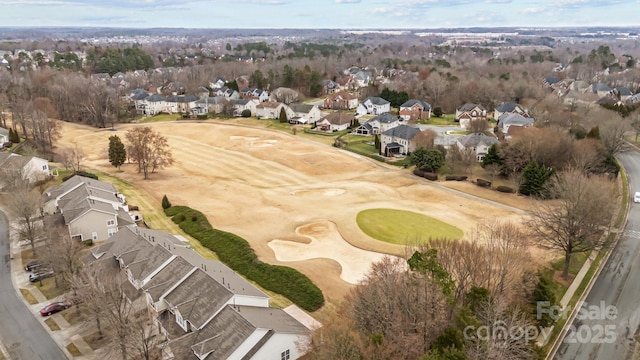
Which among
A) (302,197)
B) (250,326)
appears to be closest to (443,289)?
(250,326)

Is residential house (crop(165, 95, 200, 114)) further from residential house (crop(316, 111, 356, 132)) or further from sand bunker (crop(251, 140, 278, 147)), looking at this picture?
residential house (crop(316, 111, 356, 132))

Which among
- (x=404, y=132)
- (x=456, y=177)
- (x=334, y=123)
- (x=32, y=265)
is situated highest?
(x=404, y=132)

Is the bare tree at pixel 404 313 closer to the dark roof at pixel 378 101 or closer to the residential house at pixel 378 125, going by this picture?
the residential house at pixel 378 125

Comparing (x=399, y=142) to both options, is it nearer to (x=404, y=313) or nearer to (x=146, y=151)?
(x=146, y=151)

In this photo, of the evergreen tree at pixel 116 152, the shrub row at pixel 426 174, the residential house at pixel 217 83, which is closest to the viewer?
the shrub row at pixel 426 174

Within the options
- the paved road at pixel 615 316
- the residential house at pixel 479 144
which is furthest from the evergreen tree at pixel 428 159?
the paved road at pixel 615 316

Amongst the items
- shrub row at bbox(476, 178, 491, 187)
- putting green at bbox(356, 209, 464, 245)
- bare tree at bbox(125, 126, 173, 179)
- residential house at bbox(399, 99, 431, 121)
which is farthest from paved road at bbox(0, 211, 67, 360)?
residential house at bbox(399, 99, 431, 121)

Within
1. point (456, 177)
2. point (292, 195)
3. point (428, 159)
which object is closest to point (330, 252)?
point (292, 195)
